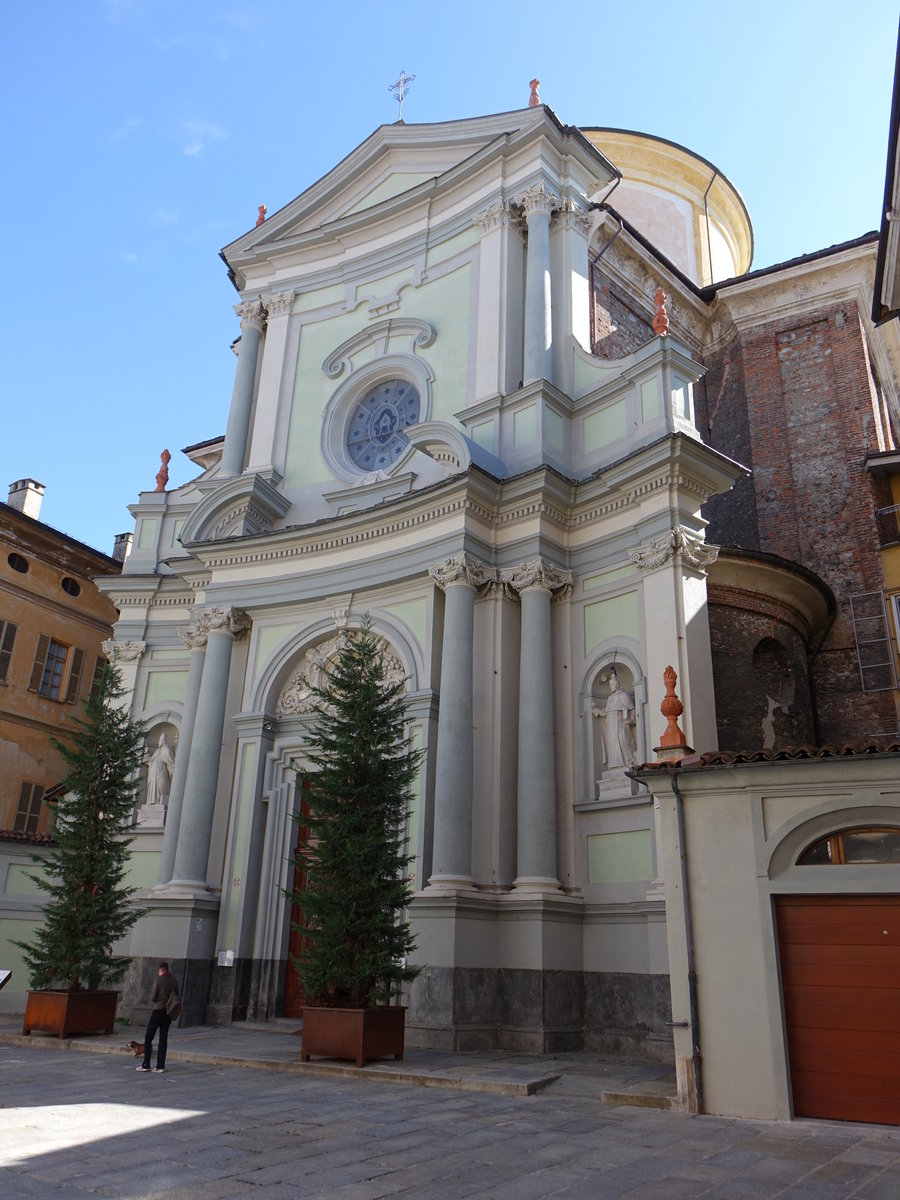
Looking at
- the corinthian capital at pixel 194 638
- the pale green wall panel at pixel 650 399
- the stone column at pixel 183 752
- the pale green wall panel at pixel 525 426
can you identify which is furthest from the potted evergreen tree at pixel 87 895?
the pale green wall panel at pixel 650 399

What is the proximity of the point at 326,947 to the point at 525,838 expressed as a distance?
3.72 metres

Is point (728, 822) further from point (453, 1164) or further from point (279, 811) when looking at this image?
point (279, 811)

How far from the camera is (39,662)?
2381 centimetres

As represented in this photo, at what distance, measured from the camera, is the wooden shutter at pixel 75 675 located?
24.4 m

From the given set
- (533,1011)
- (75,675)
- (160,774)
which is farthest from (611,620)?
(75,675)

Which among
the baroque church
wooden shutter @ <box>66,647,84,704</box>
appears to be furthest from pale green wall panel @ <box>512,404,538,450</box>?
wooden shutter @ <box>66,647,84,704</box>

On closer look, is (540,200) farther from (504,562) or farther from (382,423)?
(504,562)

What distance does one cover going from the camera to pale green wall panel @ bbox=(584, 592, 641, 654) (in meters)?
13.9

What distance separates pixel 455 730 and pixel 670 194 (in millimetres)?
18450

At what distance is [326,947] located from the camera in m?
10.4

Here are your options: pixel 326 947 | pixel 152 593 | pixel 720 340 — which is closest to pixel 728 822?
pixel 326 947

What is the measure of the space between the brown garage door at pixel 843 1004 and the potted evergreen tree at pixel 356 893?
13.5 ft

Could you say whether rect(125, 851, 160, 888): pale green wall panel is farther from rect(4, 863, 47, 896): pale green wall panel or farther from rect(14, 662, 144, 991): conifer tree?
rect(14, 662, 144, 991): conifer tree

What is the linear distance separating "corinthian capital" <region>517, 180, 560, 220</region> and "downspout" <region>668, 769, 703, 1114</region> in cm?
1215
